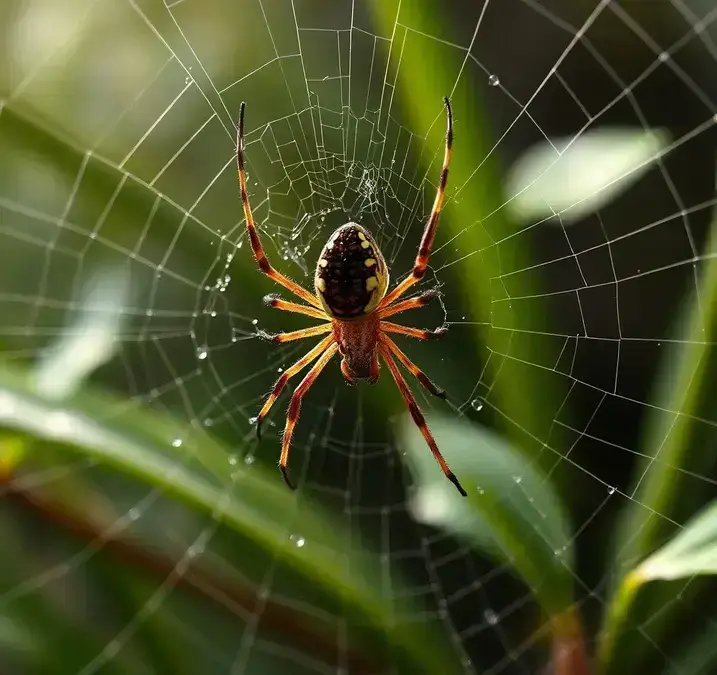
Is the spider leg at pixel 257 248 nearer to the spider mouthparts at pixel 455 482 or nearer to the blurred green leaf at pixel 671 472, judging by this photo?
the spider mouthparts at pixel 455 482

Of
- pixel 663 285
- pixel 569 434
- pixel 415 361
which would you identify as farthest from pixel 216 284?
pixel 663 285

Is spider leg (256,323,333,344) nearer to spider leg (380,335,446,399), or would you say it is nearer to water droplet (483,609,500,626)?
spider leg (380,335,446,399)

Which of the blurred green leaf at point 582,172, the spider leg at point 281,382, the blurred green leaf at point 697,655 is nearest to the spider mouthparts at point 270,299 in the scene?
the spider leg at point 281,382

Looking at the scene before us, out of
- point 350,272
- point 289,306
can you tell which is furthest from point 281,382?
point 350,272

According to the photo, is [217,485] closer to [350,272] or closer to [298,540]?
[298,540]

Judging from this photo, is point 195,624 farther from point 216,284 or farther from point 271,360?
point 216,284

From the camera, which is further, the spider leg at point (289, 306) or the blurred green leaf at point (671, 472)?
the spider leg at point (289, 306)

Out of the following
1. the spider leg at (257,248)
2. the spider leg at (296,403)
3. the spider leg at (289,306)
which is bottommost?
the spider leg at (296,403)
